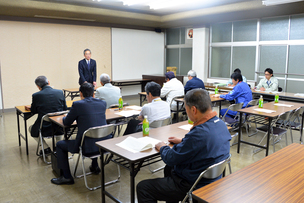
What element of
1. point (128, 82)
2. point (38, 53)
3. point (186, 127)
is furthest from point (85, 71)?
point (186, 127)

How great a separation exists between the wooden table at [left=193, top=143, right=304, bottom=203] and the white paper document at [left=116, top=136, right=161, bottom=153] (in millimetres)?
752

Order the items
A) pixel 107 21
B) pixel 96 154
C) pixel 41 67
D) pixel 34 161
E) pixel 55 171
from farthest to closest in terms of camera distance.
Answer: pixel 107 21 → pixel 41 67 → pixel 34 161 → pixel 55 171 → pixel 96 154

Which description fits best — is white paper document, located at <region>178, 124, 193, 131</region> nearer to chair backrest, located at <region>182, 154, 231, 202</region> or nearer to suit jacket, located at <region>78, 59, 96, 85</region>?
chair backrest, located at <region>182, 154, 231, 202</region>

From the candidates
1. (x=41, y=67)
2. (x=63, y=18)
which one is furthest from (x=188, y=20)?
(x=41, y=67)

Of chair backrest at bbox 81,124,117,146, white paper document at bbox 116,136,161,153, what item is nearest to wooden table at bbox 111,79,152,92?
chair backrest at bbox 81,124,117,146

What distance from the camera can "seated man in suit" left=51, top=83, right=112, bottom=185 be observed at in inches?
111

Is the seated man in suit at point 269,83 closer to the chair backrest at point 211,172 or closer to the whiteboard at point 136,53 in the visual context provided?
the chair backrest at point 211,172

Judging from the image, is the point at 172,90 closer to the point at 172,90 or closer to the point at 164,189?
the point at 172,90

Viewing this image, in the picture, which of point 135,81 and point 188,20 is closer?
point 188,20

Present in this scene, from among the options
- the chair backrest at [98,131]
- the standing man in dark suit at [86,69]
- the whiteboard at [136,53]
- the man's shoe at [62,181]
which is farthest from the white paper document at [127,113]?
the whiteboard at [136,53]

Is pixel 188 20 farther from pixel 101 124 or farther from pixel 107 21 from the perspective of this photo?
pixel 101 124

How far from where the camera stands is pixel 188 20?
862 centimetres

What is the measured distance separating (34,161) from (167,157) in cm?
269

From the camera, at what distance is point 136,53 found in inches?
395
